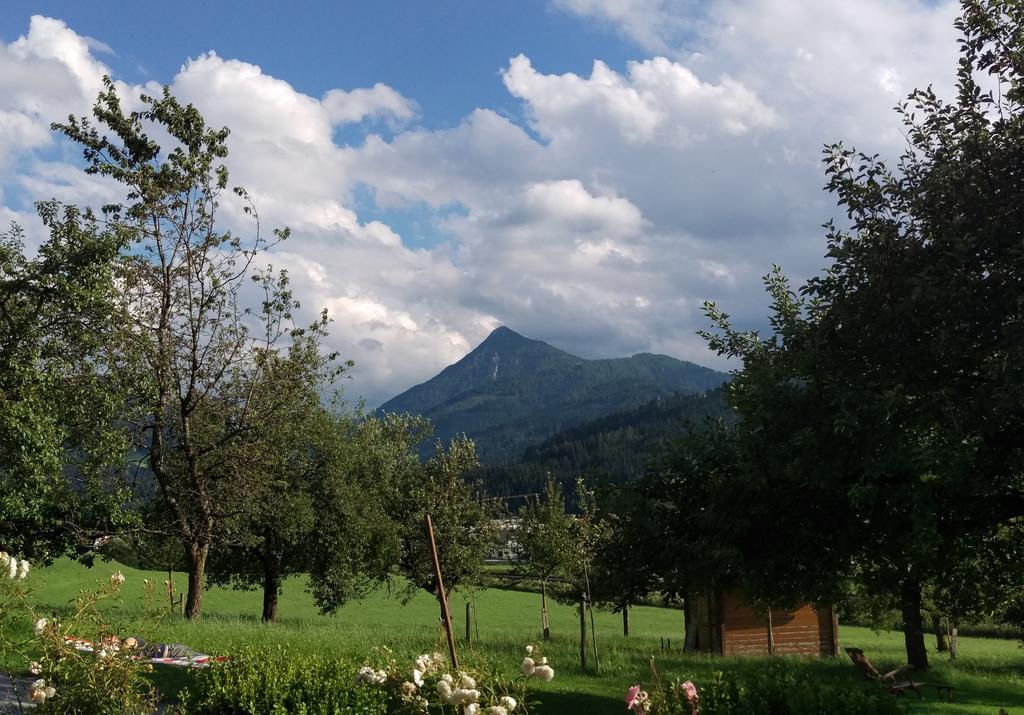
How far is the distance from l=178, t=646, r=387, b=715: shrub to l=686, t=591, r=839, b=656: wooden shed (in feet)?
66.9

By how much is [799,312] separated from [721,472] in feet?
12.8

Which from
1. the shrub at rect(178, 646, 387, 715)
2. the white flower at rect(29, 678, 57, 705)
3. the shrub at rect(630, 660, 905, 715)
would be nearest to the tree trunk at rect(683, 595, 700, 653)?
the shrub at rect(178, 646, 387, 715)

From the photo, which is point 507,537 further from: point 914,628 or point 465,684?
point 465,684

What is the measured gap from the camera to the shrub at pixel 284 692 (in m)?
10.4

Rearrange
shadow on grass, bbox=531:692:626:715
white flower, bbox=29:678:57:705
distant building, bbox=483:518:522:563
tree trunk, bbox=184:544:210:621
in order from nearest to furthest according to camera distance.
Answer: white flower, bbox=29:678:57:705
shadow on grass, bbox=531:692:626:715
tree trunk, bbox=184:544:210:621
distant building, bbox=483:518:522:563

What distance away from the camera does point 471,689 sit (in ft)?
20.4

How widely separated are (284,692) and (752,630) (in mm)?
23241

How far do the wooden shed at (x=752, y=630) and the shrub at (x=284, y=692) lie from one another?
20390 millimetres

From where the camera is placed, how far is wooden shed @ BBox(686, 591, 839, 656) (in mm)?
29234

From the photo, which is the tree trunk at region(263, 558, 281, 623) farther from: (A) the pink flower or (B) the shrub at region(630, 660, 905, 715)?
(A) the pink flower

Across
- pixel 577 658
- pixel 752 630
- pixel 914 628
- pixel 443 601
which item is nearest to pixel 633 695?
pixel 443 601

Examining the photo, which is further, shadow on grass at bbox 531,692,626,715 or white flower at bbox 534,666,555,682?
shadow on grass at bbox 531,692,626,715

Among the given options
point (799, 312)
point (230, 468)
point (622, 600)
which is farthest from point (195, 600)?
point (799, 312)

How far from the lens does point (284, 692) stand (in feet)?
34.2
